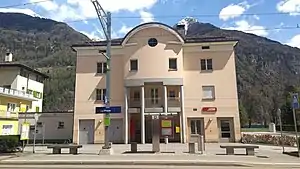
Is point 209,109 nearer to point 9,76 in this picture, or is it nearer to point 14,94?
point 14,94

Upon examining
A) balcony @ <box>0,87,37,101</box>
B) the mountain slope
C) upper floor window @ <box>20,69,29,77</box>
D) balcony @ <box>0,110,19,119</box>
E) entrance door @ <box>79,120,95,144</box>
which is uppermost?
the mountain slope

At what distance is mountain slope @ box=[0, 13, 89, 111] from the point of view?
114431 millimetres

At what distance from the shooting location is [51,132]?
37281 mm

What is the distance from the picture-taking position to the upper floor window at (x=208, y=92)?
3466cm

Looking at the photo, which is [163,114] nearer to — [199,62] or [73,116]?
[199,62]

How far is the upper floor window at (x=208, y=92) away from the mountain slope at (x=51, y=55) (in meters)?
78.4

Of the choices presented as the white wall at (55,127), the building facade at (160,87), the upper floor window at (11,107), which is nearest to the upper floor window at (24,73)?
the upper floor window at (11,107)

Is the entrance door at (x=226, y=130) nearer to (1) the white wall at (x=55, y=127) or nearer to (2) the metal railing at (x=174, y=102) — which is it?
(2) the metal railing at (x=174, y=102)

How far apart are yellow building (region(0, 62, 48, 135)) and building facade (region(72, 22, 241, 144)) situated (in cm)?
1078

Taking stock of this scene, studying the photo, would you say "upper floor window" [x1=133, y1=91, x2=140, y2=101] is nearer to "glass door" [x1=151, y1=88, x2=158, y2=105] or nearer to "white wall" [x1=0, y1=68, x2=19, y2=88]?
"glass door" [x1=151, y1=88, x2=158, y2=105]

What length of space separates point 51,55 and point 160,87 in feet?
429

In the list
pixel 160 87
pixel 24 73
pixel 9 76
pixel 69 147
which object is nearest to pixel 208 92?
pixel 160 87

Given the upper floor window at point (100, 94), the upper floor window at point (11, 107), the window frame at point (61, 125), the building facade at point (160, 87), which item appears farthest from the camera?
the upper floor window at point (11, 107)

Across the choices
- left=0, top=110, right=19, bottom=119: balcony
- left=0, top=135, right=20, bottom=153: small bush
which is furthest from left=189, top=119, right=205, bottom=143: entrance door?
left=0, top=110, right=19, bottom=119: balcony
